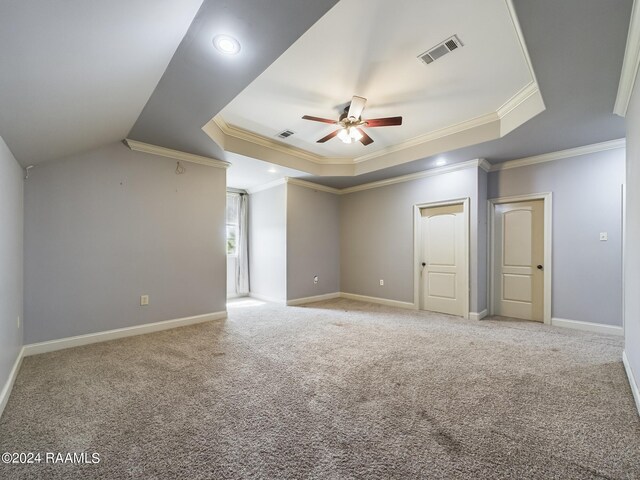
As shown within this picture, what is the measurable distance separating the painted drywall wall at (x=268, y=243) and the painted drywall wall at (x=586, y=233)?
4291 millimetres

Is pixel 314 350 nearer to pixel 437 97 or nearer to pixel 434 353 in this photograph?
pixel 434 353

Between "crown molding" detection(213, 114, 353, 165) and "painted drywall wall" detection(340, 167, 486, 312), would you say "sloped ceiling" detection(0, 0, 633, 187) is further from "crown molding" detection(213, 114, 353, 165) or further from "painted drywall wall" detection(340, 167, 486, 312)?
"painted drywall wall" detection(340, 167, 486, 312)

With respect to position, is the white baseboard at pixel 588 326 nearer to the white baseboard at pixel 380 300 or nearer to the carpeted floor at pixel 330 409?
the carpeted floor at pixel 330 409

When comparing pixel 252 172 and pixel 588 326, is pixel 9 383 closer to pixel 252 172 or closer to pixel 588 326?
pixel 252 172

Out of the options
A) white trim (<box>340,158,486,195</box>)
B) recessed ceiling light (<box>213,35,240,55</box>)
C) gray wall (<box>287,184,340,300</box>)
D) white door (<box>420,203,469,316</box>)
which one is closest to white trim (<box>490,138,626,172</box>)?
white trim (<box>340,158,486,195</box>)

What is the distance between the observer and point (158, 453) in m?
1.49

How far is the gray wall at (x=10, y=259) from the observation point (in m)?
2.07

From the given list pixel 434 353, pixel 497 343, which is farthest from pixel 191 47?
pixel 497 343

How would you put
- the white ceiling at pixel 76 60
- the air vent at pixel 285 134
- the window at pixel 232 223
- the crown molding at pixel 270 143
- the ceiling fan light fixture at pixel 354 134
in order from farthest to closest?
1. the window at pixel 232 223
2. the air vent at pixel 285 134
3. the crown molding at pixel 270 143
4. the ceiling fan light fixture at pixel 354 134
5. the white ceiling at pixel 76 60

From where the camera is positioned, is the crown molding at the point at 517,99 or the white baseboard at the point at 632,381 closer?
the white baseboard at the point at 632,381

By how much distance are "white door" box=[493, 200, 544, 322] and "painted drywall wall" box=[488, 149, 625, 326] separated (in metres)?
0.21

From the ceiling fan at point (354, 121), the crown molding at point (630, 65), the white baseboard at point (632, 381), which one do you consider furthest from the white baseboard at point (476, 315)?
the ceiling fan at point (354, 121)

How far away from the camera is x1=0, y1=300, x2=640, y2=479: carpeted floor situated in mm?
1425

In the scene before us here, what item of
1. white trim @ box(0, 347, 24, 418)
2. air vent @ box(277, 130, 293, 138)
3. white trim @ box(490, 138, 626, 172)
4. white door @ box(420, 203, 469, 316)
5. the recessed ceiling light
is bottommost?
white trim @ box(0, 347, 24, 418)
